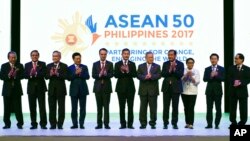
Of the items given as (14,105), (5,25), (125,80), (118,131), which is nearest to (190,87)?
(125,80)

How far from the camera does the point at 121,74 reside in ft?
29.1

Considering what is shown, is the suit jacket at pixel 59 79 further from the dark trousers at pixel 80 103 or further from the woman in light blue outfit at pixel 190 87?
the woman in light blue outfit at pixel 190 87

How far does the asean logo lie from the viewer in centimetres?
1169

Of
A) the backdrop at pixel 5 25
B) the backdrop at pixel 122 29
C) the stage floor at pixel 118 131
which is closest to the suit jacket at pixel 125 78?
the stage floor at pixel 118 131

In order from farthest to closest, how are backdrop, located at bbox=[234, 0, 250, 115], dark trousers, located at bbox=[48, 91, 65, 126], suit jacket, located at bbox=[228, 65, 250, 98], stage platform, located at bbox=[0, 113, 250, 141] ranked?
backdrop, located at bbox=[234, 0, 250, 115]
dark trousers, located at bbox=[48, 91, 65, 126]
suit jacket, located at bbox=[228, 65, 250, 98]
stage platform, located at bbox=[0, 113, 250, 141]

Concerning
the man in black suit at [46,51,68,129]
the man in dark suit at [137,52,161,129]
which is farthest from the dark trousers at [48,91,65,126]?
the man in dark suit at [137,52,161,129]

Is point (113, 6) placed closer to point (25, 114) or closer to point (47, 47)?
point (47, 47)

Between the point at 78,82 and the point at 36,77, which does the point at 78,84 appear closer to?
the point at 78,82

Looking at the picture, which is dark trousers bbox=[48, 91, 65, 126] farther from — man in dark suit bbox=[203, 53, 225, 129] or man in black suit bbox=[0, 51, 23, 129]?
man in dark suit bbox=[203, 53, 225, 129]

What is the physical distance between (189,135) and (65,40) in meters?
4.63

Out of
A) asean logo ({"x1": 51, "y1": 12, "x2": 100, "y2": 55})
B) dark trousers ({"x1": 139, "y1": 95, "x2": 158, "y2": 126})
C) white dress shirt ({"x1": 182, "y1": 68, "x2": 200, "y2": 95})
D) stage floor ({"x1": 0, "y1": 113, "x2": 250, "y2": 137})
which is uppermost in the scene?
asean logo ({"x1": 51, "y1": 12, "x2": 100, "y2": 55})

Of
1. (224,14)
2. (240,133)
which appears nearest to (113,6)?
(224,14)

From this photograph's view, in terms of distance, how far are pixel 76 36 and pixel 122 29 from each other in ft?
3.48
